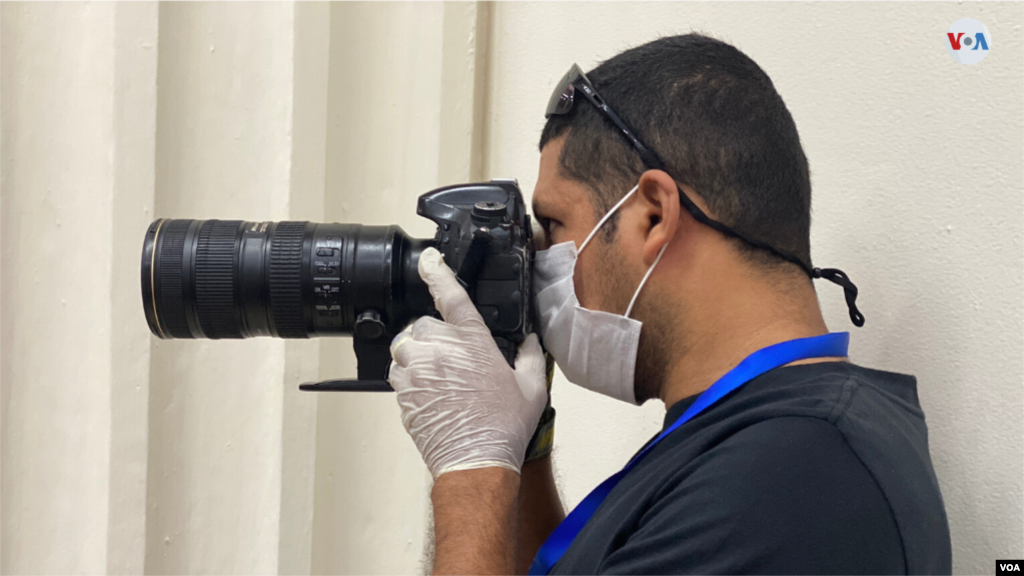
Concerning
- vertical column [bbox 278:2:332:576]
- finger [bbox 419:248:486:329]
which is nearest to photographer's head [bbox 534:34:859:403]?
finger [bbox 419:248:486:329]

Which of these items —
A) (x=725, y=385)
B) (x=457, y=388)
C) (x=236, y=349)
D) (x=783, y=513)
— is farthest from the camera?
(x=236, y=349)

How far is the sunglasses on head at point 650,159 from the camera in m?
0.78

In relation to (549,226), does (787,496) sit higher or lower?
lower

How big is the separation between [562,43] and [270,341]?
2.48 ft

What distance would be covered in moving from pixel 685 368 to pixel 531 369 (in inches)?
7.0

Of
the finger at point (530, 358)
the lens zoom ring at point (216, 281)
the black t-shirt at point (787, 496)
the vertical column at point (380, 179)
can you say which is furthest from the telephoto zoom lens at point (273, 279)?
the vertical column at point (380, 179)

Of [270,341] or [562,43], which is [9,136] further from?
[562,43]

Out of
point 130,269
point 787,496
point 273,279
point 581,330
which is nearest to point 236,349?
point 130,269

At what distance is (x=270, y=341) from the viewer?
1348mm

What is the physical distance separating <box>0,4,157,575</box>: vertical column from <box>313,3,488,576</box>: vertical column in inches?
12.7

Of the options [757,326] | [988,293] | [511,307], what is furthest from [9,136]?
[988,293]

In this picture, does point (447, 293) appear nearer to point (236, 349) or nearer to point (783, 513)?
point (783, 513)

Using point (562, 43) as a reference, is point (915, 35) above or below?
below

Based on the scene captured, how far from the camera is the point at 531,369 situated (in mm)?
Result: 890
